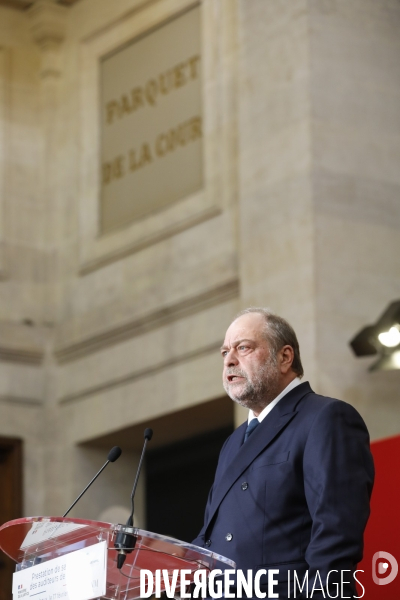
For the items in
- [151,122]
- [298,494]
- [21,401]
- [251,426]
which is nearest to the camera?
[298,494]

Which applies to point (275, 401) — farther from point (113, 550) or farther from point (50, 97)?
point (50, 97)

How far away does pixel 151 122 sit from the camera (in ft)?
28.7

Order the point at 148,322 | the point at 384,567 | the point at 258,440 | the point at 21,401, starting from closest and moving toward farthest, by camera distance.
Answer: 1. the point at 258,440
2. the point at 384,567
3. the point at 148,322
4. the point at 21,401

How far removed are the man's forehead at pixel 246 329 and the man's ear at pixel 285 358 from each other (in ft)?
0.26

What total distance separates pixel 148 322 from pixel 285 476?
522 cm

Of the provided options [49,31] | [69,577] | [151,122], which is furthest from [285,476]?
[49,31]

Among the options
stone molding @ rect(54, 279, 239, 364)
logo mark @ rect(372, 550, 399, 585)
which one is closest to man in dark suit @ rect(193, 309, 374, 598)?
logo mark @ rect(372, 550, 399, 585)

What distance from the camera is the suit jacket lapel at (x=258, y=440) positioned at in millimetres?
3230

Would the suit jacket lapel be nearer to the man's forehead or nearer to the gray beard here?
the gray beard

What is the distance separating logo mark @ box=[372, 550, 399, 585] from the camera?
4.00 m

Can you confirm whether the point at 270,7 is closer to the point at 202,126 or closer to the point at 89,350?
the point at 202,126

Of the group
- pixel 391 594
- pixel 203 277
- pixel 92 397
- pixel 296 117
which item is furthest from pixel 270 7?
pixel 391 594

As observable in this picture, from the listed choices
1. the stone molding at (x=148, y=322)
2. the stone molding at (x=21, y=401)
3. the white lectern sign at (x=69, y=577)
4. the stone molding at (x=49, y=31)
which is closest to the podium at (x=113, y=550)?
the white lectern sign at (x=69, y=577)

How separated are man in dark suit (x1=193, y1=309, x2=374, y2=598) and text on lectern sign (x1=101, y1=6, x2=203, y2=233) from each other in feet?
16.1
